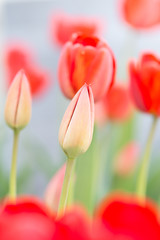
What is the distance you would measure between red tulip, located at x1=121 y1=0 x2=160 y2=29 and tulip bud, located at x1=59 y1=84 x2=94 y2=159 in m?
0.25

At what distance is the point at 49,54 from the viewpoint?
3.54ft

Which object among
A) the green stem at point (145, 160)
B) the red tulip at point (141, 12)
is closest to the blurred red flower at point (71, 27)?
the red tulip at point (141, 12)

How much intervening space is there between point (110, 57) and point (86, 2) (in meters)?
0.94

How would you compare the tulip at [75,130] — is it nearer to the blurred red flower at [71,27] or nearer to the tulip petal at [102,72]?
the tulip petal at [102,72]

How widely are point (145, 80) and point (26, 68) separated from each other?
0.77 feet

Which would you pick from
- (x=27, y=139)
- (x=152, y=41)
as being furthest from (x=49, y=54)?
(x=27, y=139)

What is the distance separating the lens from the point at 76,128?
0.19m

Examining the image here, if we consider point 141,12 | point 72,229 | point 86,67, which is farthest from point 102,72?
point 141,12

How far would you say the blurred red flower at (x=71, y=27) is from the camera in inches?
16.9

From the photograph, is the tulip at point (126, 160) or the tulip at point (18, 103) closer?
the tulip at point (18, 103)

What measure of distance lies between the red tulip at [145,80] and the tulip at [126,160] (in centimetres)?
22

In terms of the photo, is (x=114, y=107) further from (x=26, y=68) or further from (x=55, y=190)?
(x=55, y=190)

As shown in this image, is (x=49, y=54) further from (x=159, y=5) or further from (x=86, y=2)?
(x=159, y=5)

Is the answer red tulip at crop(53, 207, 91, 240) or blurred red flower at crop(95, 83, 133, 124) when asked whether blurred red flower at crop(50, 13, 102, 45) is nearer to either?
blurred red flower at crop(95, 83, 133, 124)
